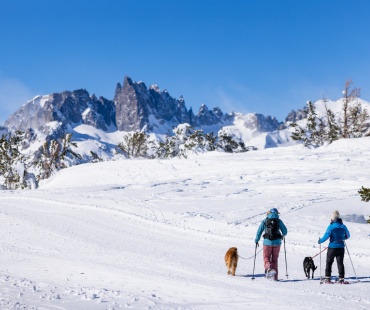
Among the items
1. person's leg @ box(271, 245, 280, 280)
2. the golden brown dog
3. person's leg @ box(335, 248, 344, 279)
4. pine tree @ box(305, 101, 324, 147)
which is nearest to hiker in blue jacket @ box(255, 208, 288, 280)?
person's leg @ box(271, 245, 280, 280)

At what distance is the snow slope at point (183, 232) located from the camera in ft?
23.1

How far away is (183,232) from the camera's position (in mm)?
16812

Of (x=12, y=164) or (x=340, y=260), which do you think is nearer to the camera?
(x=340, y=260)

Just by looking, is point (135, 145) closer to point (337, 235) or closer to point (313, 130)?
point (313, 130)

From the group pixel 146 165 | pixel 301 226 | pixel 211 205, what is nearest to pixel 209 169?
pixel 146 165

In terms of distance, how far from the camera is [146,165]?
3719cm

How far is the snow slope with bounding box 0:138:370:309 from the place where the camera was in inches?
277

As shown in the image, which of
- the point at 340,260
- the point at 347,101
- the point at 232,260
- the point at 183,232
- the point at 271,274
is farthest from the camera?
the point at 347,101

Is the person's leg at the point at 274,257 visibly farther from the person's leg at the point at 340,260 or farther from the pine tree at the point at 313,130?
Result: the pine tree at the point at 313,130

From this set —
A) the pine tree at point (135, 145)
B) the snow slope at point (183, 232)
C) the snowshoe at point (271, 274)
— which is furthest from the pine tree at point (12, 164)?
the snowshoe at point (271, 274)

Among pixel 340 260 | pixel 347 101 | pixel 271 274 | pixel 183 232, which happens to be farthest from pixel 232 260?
pixel 347 101

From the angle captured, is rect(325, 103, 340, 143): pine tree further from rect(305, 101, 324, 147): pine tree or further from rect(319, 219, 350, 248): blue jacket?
rect(319, 219, 350, 248): blue jacket

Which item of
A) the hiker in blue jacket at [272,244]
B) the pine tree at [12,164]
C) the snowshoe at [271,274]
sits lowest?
the snowshoe at [271,274]

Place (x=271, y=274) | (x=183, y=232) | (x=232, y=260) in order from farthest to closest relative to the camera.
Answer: (x=183, y=232) → (x=232, y=260) → (x=271, y=274)
